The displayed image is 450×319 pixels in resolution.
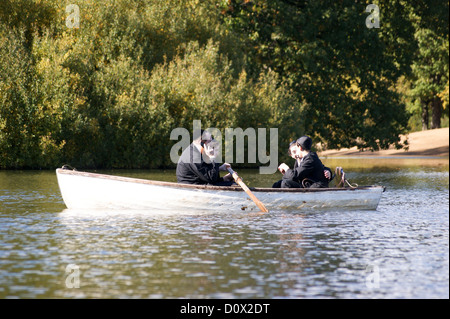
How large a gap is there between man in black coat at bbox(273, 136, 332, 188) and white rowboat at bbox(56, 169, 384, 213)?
0.61 metres

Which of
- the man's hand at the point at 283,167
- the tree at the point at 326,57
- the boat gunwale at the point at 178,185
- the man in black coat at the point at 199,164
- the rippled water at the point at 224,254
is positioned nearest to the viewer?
the rippled water at the point at 224,254

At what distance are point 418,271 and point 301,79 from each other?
34.2 m

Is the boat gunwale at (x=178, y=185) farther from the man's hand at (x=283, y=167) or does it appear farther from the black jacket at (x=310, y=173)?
the man's hand at (x=283, y=167)

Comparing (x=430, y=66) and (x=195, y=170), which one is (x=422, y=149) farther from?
(x=195, y=170)

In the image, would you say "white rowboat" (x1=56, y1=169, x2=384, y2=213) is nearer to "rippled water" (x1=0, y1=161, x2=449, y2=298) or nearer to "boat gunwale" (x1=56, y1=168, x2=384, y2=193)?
"boat gunwale" (x1=56, y1=168, x2=384, y2=193)

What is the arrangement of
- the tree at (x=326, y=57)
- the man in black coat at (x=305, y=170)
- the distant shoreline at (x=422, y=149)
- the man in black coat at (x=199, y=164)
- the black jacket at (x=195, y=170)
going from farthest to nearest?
the distant shoreline at (x=422, y=149)
the tree at (x=326, y=57)
the man in black coat at (x=305, y=170)
the black jacket at (x=195, y=170)
the man in black coat at (x=199, y=164)

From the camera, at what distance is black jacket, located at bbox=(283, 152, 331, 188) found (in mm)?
19078

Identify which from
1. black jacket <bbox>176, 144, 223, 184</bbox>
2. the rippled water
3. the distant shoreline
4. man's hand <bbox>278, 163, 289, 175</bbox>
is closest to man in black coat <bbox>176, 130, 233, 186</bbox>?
black jacket <bbox>176, 144, 223, 184</bbox>

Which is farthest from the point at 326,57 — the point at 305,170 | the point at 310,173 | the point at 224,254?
the point at 224,254

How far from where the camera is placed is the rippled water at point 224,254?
9688 mm

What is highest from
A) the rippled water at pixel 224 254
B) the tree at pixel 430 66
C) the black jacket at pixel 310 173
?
the tree at pixel 430 66

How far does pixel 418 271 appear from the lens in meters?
10.8

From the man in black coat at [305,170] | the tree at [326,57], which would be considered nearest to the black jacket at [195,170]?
the man in black coat at [305,170]

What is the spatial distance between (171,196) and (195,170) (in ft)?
2.87
